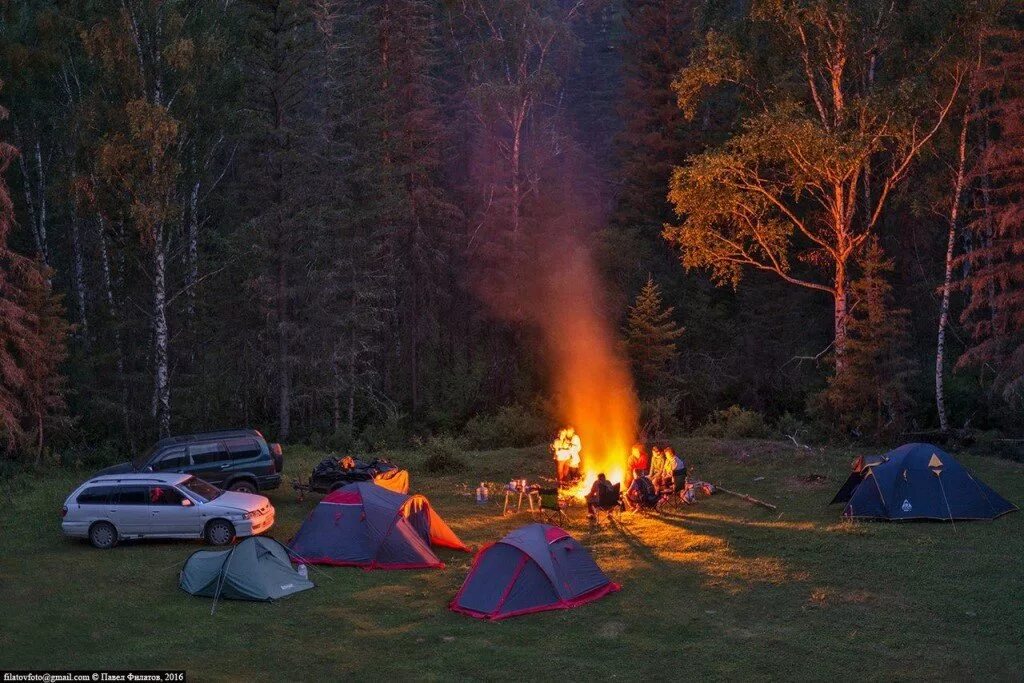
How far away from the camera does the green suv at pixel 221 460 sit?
21219 millimetres

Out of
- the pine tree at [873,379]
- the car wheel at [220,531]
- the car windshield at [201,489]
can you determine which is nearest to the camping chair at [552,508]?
the car wheel at [220,531]

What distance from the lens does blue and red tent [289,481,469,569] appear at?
54.6 ft

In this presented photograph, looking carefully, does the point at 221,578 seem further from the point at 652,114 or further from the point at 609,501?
the point at 652,114

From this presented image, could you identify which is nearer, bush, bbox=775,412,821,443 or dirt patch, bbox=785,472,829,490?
dirt patch, bbox=785,472,829,490

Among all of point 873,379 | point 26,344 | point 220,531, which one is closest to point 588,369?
point 873,379

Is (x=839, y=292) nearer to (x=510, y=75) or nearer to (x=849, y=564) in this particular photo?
(x=849, y=564)

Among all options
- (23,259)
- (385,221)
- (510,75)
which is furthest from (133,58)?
(510,75)

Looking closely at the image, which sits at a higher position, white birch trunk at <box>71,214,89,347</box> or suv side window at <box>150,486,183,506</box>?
white birch trunk at <box>71,214,89,347</box>

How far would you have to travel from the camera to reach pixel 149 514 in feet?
59.9

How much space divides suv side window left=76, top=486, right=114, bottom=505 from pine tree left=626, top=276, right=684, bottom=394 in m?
21.5

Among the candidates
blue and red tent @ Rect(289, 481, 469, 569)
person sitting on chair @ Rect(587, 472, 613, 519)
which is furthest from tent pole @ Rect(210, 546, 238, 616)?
person sitting on chair @ Rect(587, 472, 613, 519)

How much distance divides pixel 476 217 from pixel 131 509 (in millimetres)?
26752

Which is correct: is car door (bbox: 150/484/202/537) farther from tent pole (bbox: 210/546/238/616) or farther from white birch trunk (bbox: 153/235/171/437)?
white birch trunk (bbox: 153/235/171/437)

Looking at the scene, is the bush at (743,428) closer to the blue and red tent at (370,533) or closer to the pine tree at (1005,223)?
the pine tree at (1005,223)
